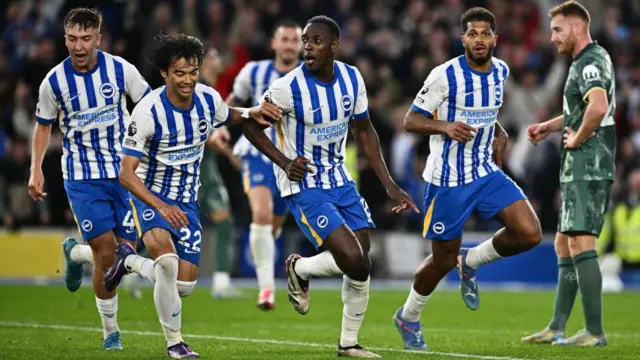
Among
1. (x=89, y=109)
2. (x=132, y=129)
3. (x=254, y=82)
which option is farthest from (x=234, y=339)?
(x=254, y=82)

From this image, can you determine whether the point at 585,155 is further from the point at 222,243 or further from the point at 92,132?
the point at 222,243

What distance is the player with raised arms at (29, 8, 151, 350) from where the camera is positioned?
878 centimetres

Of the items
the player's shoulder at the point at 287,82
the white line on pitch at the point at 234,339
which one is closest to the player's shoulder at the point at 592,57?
the player's shoulder at the point at 287,82

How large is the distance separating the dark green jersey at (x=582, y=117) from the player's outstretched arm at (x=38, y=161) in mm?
3993

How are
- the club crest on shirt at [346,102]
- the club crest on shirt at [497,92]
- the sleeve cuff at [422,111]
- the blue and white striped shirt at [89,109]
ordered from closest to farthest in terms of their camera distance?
the club crest on shirt at [346,102]
the blue and white striped shirt at [89,109]
the sleeve cuff at [422,111]
the club crest on shirt at [497,92]

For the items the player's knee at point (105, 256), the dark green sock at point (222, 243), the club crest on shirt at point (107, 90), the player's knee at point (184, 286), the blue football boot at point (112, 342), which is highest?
the club crest on shirt at point (107, 90)

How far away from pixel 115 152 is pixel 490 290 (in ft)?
30.3

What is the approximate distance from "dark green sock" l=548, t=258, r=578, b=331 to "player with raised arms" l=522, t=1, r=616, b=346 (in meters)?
0.22

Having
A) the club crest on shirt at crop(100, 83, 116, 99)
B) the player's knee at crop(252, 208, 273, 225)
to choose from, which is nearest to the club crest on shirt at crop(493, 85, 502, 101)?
the club crest on shirt at crop(100, 83, 116, 99)

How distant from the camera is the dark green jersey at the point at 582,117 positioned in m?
9.19

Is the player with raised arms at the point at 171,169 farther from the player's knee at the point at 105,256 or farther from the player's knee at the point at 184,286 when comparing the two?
the player's knee at the point at 105,256

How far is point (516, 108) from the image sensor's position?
2030 cm

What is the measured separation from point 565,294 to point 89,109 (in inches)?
160

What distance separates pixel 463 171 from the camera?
895cm
